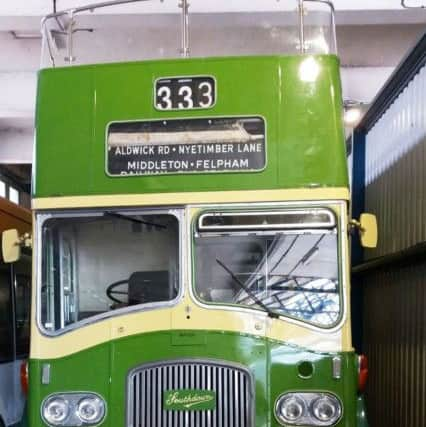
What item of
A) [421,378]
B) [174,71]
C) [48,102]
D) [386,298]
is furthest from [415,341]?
[48,102]

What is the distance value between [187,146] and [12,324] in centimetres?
330

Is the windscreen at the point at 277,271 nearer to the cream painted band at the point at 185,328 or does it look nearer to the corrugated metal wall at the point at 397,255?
the cream painted band at the point at 185,328

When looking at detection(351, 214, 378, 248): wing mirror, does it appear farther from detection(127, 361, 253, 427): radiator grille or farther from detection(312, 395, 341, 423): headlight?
detection(127, 361, 253, 427): radiator grille

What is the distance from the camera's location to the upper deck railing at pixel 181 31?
821 cm

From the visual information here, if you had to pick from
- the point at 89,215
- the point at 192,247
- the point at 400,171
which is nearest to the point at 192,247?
the point at 192,247

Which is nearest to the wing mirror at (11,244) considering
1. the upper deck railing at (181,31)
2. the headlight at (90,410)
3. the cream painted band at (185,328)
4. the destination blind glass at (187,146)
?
the cream painted band at (185,328)

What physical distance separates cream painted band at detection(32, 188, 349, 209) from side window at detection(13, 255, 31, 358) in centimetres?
287

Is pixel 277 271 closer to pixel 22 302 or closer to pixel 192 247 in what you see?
pixel 192 247

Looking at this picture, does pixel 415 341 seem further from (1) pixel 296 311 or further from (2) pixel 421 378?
(1) pixel 296 311

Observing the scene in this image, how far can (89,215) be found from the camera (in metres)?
5.11

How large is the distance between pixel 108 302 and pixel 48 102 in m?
1.43

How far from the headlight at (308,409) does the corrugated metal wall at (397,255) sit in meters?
1.62

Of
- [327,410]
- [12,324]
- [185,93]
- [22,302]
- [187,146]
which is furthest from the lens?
[22,302]

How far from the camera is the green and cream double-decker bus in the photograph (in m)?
4.82
